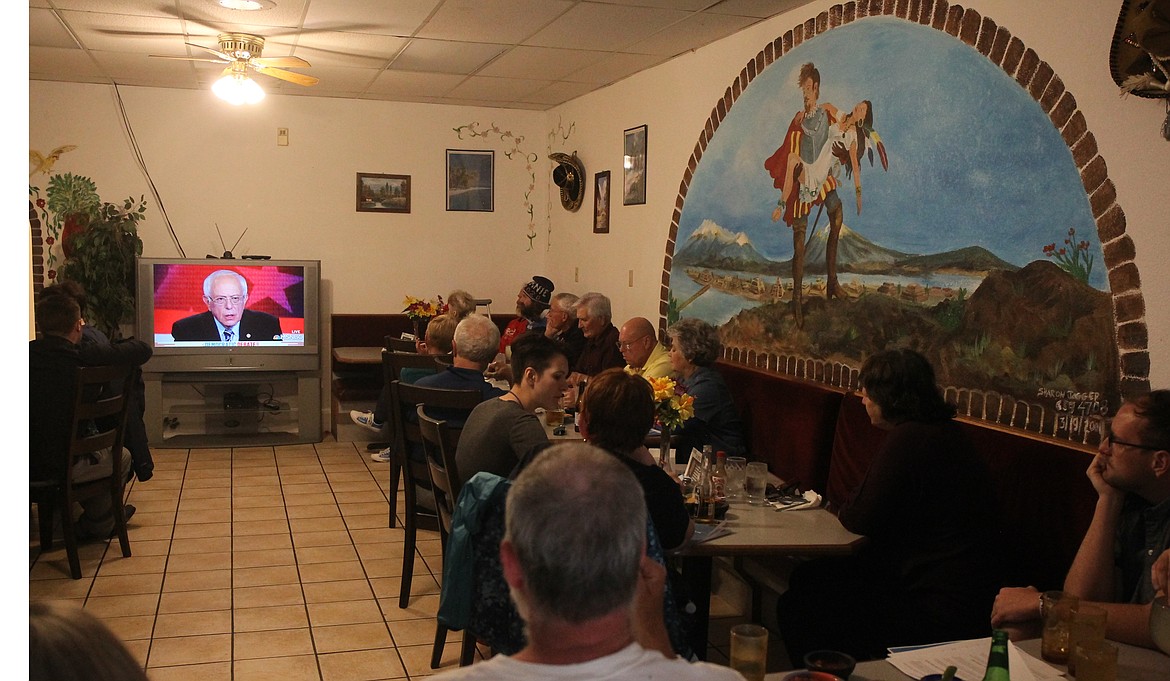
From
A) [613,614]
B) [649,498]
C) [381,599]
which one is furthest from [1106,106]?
[381,599]

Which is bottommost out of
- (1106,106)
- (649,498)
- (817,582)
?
(817,582)

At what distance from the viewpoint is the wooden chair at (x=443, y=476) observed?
351 cm

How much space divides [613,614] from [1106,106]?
2.67 metres

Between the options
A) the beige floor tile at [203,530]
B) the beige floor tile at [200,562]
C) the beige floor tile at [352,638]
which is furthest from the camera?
the beige floor tile at [203,530]

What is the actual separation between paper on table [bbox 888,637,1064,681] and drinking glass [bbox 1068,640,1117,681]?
0.07m

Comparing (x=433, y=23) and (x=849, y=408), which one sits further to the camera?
(x=433, y=23)

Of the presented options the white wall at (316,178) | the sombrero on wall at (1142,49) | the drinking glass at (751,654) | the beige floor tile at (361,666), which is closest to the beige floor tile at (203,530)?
the beige floor tile at (361,666)

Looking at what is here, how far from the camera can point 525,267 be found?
355 inches

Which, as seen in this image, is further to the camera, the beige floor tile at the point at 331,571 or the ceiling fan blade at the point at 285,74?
the ceiling fan blade at the point at 285,74

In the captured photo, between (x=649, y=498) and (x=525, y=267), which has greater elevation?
(x=525, y=267)

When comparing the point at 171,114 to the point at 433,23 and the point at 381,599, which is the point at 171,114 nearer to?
the point at 433,23

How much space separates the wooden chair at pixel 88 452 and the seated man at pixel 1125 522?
393 cm

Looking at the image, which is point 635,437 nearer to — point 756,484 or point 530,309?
point 756,484

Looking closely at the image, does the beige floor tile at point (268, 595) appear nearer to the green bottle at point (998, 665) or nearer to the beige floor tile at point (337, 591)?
the beige floor tile at point (337, 591)
